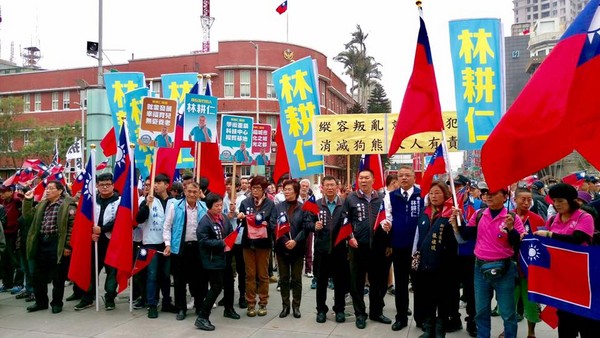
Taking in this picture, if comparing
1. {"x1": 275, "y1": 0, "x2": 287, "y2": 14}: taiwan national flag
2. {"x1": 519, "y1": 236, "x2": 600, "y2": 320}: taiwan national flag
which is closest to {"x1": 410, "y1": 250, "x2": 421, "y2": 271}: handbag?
{"x1": 519, "y1": 236, "x2": 600, "y2": 320}: taiwan national flag

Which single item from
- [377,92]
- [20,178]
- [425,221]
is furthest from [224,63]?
[425,221]

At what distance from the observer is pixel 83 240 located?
276 inches

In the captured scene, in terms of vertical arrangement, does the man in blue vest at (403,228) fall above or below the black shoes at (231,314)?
above

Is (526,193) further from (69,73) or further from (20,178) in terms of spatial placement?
(69,73)

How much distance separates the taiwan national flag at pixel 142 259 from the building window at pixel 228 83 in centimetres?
2941

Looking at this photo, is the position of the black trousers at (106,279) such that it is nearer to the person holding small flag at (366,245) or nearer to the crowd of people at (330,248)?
the crowd of people at (330,248)

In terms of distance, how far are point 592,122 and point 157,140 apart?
6553 mm

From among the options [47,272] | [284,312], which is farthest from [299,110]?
[47,272]

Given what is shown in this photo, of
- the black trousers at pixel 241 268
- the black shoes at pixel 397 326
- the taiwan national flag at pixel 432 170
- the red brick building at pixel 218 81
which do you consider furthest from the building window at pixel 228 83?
the black shoes at pixel 397 326

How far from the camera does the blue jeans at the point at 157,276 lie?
22.4 ft

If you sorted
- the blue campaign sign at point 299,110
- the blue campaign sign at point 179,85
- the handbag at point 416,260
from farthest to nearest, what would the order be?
1. the blue campaign sign at point 179,85
2. the blue campaign sign at point 299,110
3. the handbag at point 416,260

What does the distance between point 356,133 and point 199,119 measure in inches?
126

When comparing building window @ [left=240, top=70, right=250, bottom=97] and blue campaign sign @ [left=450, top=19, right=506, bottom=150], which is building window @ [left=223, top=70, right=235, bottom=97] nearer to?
building window @ [left=240, top=70, right=250, bottom=97]

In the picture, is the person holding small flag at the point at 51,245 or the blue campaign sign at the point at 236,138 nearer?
the person holding small flag at the point at 51,245
